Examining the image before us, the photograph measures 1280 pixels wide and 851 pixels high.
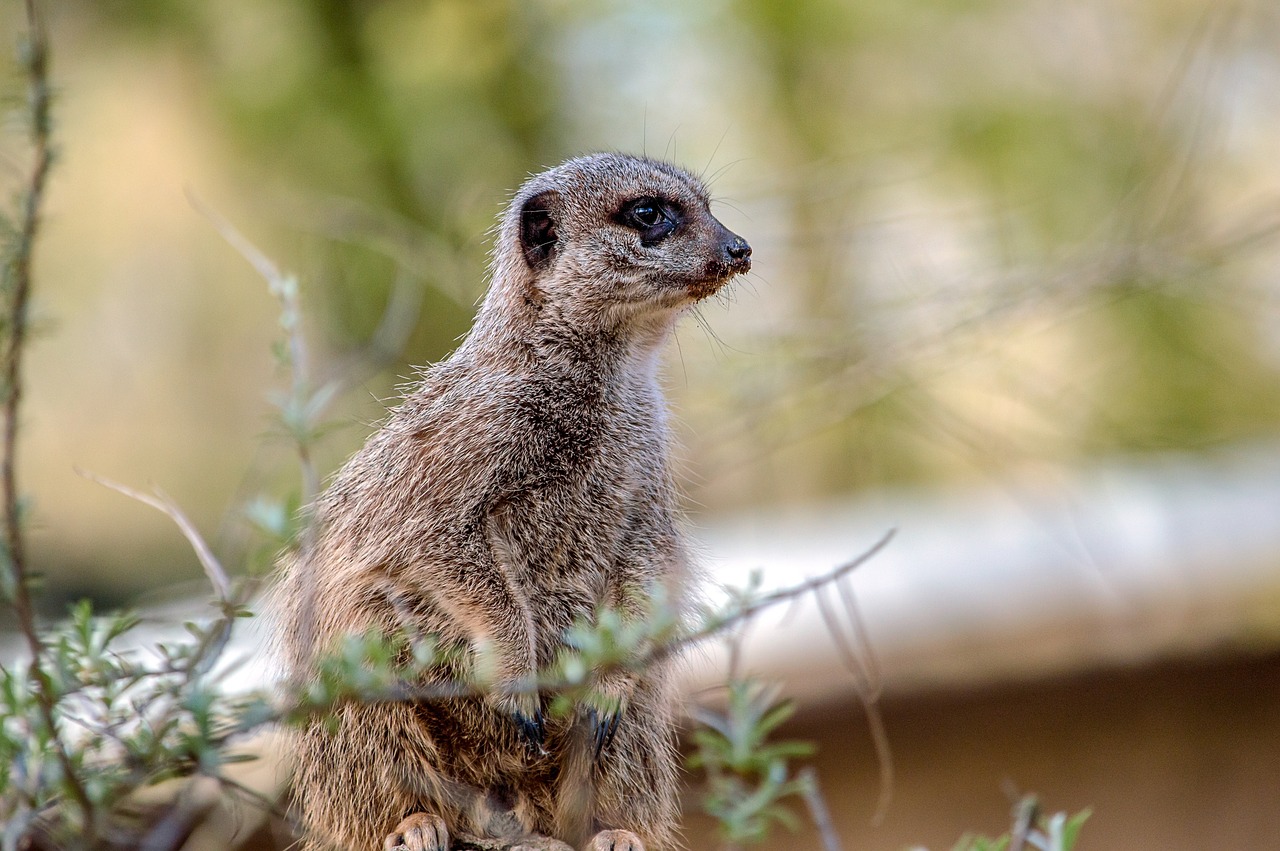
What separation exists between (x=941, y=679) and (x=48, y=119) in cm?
315

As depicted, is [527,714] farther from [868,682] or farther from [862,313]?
[862,313]

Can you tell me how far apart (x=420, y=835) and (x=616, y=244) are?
4.24 ft

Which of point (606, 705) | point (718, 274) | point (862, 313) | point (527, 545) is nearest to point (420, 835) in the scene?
point (606, 705)

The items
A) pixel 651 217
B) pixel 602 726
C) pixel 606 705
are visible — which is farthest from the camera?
pixel 651 217

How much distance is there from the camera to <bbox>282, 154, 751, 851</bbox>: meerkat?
2301mm

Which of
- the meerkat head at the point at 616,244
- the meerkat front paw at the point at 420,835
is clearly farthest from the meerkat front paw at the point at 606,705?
the meerkat head at the point at 616,244

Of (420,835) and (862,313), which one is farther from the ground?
(862,313)

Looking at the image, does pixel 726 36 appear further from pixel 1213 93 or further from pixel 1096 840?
pixel 1096 840

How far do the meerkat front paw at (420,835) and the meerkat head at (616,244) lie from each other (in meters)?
1.09

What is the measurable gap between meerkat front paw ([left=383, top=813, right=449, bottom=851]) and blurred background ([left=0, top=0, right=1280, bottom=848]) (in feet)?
1.99

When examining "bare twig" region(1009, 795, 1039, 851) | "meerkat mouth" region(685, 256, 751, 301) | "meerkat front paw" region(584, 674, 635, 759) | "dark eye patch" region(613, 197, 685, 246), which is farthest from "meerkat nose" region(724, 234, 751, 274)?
"bare twig" region(1009, 795, 1039, 851)

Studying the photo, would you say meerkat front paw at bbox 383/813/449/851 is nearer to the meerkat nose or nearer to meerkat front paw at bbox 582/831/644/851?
meerkat front paw at bbox 582/831/644/851

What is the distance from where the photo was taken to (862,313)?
429 cm

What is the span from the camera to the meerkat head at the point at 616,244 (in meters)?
2.68
